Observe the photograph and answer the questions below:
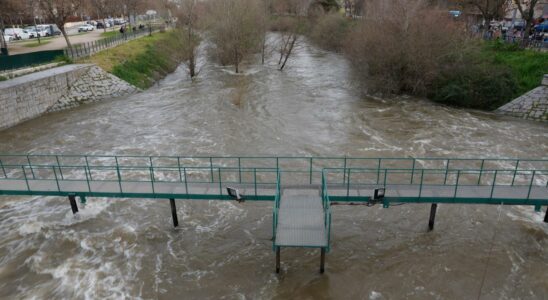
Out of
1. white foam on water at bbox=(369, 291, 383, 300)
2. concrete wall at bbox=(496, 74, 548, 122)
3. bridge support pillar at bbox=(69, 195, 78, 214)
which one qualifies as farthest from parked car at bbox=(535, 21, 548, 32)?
bridge support pillar at bbox=(69, 195, 78, 214)

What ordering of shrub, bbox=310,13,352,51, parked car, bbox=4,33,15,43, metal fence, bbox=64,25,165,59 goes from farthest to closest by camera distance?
shrub, bbox=310,13,352,51
parked car, bbox=4,33,15,43
metal fence, bbox=64,25,165,59

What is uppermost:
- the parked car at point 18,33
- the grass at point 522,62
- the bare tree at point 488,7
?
the bare tree at point 488,7

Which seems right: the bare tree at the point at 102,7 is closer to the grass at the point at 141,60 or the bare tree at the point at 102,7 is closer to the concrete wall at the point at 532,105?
the grass at the point at 141,60

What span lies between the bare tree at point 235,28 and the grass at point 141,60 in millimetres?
A: 4532

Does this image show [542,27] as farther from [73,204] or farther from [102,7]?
[102,7]

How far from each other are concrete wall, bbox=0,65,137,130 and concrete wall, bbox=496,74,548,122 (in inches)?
1076

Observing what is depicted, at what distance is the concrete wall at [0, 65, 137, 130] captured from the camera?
76.6ft

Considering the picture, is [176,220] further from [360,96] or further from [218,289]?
[360,96]

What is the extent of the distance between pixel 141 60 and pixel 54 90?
12.5 m

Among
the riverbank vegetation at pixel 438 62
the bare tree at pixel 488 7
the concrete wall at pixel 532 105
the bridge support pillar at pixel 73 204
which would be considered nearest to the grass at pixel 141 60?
the riverbank vegetation at pixel 438 62

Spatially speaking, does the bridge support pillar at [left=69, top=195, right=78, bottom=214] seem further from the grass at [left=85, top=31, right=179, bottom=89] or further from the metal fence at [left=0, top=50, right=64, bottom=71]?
the grass at [left=85, top=31, right=179, bottom=89]

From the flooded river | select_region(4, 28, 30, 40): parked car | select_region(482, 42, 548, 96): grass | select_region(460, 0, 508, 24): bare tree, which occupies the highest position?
select_region(460, 0, 508, 24): bare tree

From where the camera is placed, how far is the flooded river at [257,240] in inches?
424

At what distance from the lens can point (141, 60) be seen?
3794 cm
